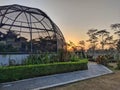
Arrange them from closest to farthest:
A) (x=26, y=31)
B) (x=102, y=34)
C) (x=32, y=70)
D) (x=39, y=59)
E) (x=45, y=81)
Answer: (x=45, y=81) → (x=32, y=70) → (x=39, y=59) → (x=26, y=31) → (x=102, y=34)

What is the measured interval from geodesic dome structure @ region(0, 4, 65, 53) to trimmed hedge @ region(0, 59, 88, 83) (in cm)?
202

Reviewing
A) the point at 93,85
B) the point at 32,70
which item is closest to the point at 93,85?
the point at 93,85

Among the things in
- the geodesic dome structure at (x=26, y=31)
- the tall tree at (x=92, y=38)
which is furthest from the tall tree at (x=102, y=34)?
the geodesic dome structure at (x=26, y=31)

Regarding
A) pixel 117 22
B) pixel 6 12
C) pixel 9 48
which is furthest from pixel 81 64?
pixel 117 22

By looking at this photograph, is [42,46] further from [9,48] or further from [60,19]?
[60,19]

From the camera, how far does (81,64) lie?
605 inches

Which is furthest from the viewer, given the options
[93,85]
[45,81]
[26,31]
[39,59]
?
[26,31]

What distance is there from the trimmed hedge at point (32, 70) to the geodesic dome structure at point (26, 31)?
202cm

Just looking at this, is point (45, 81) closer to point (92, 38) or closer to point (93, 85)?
point (93, 85)

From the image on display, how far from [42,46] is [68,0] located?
4.87m

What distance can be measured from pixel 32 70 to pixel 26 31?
11.8 feet

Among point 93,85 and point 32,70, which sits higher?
point 32,70

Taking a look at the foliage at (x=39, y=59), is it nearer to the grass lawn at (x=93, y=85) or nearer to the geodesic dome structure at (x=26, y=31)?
the geodesic dome structure at (x=26, y=31)

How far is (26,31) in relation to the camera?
566 inches
